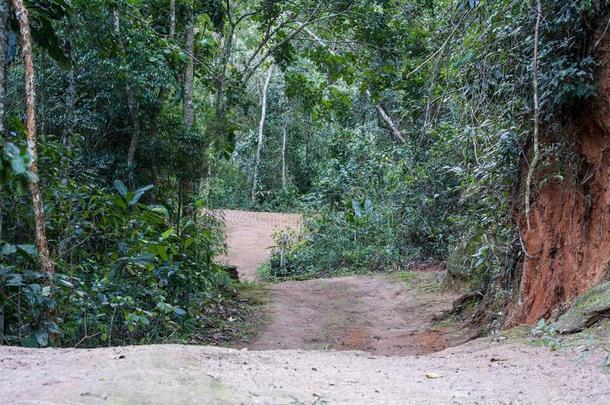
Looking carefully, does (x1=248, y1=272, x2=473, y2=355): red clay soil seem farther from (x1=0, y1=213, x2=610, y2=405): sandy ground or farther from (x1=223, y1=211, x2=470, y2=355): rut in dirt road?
(x1=0, y1=213, x2=610, y2=405): sandy ground

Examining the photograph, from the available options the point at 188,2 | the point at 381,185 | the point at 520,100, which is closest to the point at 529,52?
the point at 520,100

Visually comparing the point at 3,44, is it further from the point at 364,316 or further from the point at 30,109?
the point at 364,316

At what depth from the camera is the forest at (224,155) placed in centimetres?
537

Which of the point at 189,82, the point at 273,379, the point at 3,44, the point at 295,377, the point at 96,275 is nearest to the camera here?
the point at 273,379

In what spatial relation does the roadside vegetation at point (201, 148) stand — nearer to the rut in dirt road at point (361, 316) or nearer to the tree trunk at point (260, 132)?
the rut in dirt road at point (361, 316)

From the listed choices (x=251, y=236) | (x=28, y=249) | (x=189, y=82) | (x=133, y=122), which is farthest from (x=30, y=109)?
(x=251, y=236)

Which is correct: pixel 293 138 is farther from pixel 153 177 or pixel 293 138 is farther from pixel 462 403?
pixel 462 403

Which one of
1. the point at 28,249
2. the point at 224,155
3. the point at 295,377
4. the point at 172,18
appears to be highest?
the point at 172,18

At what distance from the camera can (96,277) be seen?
604 cm

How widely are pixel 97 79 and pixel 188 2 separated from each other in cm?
223

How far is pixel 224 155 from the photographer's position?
1137cm

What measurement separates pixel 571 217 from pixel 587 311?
1.69m

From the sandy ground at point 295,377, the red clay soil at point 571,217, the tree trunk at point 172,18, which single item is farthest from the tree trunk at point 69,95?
the red clay soil at point 571,217

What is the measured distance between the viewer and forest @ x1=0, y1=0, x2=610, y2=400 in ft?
17.6
